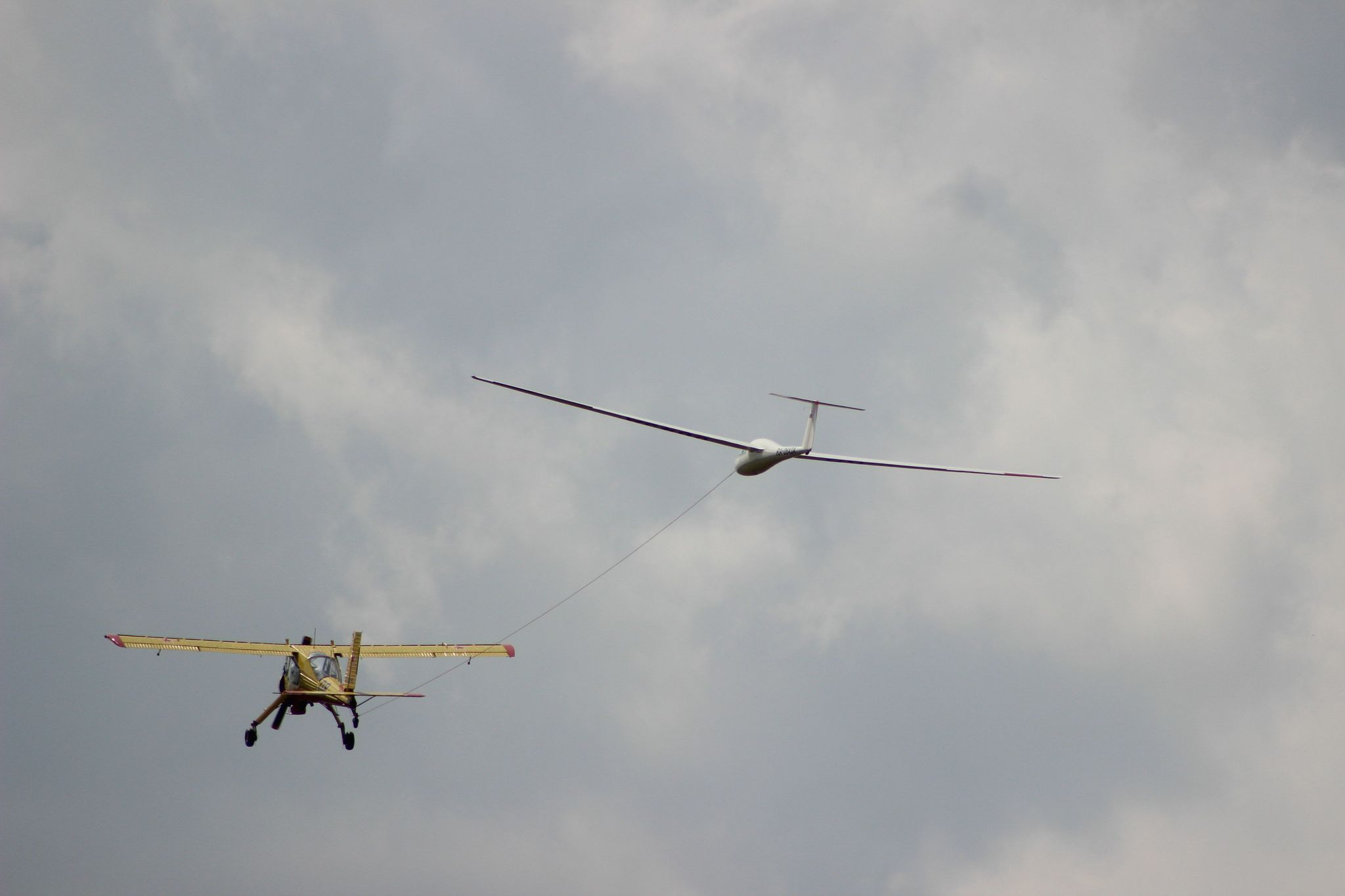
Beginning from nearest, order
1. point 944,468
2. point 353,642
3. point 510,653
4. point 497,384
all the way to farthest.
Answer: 1. point 497,384
2. point 944,468
3. point 353,642
4. point 510,653

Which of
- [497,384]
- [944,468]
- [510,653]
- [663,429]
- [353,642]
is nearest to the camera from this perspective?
[497,384]

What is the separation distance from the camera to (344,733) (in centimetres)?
7188

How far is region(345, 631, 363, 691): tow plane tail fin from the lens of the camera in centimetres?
7344

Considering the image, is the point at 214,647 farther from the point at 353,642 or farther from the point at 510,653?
the point at 510,653

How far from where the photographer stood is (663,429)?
63.0m

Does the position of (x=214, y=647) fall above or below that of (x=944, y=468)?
below

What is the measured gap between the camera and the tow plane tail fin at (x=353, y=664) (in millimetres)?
73438

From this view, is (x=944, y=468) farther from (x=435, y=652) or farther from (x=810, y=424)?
(x=435, y=652)

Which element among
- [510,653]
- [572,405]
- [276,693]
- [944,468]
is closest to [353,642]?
[276,693]

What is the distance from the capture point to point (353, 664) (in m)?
74.3

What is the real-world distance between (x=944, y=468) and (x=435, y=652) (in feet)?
113

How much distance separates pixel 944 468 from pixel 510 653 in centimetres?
3038

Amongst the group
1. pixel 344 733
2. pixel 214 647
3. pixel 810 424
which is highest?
pixel 810 424

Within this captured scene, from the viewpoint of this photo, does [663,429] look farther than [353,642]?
No
